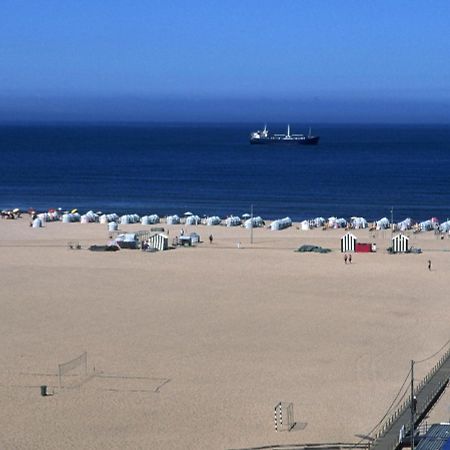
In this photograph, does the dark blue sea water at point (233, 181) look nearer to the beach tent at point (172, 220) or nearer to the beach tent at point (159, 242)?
the beach tent at point (172, 220)

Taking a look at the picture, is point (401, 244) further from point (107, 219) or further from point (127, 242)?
point (107, 219)

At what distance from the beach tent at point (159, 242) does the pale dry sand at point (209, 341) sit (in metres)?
0.82

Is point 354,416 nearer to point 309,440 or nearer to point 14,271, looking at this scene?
point 309,440

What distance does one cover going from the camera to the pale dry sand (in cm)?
2102

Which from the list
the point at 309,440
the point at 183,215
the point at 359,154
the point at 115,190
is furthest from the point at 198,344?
the point at 359,154

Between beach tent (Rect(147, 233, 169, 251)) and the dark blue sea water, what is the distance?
18283mm

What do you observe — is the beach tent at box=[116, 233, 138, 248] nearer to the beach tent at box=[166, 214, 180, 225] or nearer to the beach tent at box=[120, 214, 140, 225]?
the beach tent at box=[166, 214, 180, 225]

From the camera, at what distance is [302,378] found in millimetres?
24109

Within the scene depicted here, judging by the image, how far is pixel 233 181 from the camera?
90.7 metres

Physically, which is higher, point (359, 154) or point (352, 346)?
point (359, 154)

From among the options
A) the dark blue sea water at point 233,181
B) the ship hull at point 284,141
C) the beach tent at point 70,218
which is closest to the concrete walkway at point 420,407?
the beach tent at point 70,218

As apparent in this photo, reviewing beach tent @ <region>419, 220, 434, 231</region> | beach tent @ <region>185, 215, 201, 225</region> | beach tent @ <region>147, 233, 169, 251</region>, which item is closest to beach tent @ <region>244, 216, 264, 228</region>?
beach tent @ <region>185, 215, 201, 225</region>

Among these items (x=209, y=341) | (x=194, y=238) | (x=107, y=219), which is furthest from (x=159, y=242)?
(x=209, y=341)

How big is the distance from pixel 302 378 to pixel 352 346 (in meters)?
3.46
